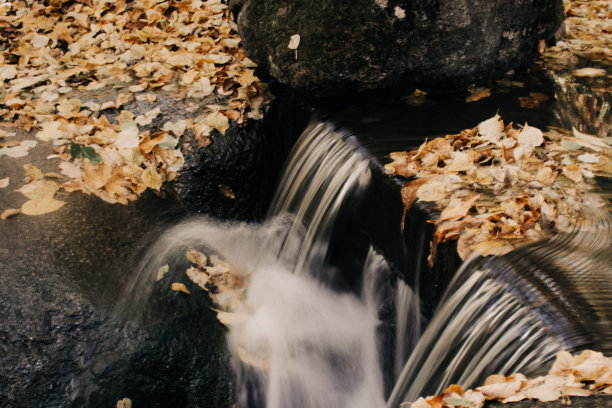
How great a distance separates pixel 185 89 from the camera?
3930 mm

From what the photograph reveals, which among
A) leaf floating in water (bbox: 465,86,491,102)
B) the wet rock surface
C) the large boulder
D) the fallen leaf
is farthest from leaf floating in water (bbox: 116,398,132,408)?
leaf floating in water (bbox: 465,86,491,102)

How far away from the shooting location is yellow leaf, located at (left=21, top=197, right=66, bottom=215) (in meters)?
3.10

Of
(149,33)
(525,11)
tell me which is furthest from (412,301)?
(149,33)

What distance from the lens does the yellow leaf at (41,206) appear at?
10.2 ft

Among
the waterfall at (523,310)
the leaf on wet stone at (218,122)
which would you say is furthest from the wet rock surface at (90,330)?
the waterfall at (523,310)

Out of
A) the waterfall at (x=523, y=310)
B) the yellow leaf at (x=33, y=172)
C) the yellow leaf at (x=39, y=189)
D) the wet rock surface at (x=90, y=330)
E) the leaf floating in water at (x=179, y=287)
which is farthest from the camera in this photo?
the yellow leaf at (x=33, y=172)

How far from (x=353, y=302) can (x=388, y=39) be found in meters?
1.65

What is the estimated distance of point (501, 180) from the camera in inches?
98.9

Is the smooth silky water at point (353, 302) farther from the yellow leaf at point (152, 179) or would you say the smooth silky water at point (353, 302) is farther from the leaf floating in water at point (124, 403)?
the leaf floating in water at point (124, 403)

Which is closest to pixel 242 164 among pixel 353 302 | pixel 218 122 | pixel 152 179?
pixel 218 122

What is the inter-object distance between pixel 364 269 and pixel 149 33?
117 inches

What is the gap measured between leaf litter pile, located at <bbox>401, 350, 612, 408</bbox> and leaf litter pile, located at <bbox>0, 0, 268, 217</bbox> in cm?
230

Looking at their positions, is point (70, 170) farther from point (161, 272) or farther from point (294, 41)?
point (294, 41)

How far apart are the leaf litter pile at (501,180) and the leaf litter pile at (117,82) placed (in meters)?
1.46
